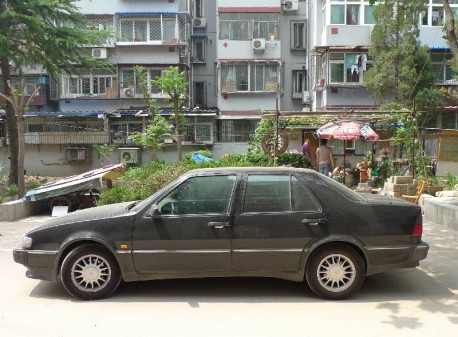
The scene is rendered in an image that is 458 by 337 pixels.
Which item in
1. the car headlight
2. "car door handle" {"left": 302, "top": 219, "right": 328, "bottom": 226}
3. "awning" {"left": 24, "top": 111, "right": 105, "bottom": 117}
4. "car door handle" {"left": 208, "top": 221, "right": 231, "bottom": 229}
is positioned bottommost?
the car headlight

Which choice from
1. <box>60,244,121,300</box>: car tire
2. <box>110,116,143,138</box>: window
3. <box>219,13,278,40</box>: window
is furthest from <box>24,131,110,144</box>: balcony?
<box>60,244,121,300</box>: car tire

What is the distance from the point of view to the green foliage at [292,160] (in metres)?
14.8

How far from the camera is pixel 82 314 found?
4980 mm

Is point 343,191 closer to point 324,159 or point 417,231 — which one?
point 417,231

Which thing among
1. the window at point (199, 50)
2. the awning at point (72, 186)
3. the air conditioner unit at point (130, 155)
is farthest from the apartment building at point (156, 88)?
the awning at point (72, 186)

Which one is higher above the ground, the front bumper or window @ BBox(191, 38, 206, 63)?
window @ BBox(191, 38, 206, 63)

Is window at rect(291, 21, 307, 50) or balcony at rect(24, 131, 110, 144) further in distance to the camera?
window at rect(291, 21, 307, 50)

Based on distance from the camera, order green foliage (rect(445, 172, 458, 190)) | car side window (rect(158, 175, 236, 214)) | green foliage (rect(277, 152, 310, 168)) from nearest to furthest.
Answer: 1. car side window (rect(158, 175, 236, 214))
2. green foliage (rect(445, 172, 458, 190))
3. green foliage (rect(277, 152, 310, 168))

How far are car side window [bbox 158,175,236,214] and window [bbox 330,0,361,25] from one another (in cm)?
2200

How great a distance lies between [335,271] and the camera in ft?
17.5

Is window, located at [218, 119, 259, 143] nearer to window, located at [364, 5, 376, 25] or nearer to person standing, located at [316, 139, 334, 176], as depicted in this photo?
window, located at [364, 5, 376, 25]

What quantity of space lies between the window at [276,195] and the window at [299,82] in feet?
89.2

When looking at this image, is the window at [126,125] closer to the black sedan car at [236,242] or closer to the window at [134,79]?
the window at [134,79]

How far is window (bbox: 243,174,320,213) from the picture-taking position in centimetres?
539
